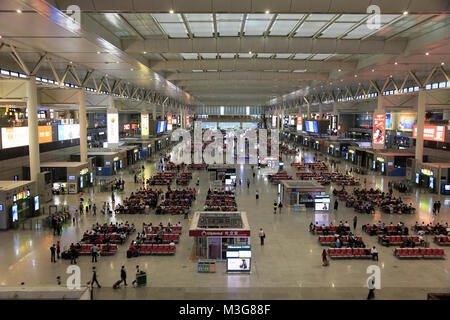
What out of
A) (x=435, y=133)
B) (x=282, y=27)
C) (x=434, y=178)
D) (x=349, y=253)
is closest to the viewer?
(x=349, y=253)

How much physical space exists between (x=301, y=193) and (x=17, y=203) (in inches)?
730

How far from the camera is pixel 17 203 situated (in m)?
21.4

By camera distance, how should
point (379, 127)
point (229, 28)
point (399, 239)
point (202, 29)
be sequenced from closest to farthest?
point (399, 239) → point (229, 28) → point (202, 29) → point (379, 127)

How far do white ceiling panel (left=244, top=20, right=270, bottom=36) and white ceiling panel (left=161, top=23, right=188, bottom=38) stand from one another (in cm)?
361

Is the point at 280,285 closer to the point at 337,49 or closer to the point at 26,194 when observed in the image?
the point at 337,49

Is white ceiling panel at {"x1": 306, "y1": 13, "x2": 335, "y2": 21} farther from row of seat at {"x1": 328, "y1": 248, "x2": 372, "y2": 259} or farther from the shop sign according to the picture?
row of seat at {"x1": 328, "y1": 248, "x2": 372, "y2": 259}

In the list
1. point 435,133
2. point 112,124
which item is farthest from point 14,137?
point 435,133

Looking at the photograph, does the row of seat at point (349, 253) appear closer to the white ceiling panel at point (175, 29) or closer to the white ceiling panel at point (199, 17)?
the white ceiling panel at point (199, 17)

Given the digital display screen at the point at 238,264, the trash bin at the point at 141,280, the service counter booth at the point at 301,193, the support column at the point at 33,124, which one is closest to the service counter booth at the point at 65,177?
the support column at the point at 33,124

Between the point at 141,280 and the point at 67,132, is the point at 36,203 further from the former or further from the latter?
the point at 67,132

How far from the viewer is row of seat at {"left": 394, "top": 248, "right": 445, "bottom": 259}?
16234 millimetres

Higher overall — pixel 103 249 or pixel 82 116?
pixel 82 116

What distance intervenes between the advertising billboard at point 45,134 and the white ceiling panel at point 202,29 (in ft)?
66.8

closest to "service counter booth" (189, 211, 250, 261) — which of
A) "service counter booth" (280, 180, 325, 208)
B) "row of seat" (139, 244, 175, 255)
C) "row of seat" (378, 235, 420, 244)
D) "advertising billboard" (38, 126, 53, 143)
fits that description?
"row of seat" (139, 244, 175, 255)
